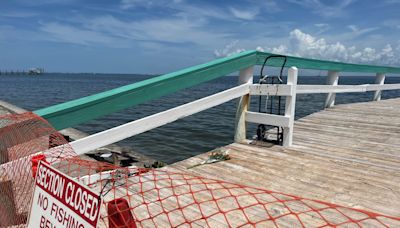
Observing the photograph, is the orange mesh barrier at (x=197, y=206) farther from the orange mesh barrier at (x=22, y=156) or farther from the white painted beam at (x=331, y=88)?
the white painted beam at (x=331, y=88)

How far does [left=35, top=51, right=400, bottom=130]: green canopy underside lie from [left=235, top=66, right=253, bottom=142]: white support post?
0.22 metres

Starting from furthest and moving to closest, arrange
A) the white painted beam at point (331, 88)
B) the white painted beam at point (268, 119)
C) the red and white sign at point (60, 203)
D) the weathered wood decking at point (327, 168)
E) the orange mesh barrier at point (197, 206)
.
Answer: the white painted beam at point (331, 88), the white painted beam at point (268, 119), the weathered wood decking at point (327, 168), the orange mesh barrier at point (197, 206), the red and white sign at point (60, 203)

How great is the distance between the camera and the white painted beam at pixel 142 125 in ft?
9.11

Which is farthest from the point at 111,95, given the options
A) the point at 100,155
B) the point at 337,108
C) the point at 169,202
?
the point at 337,108

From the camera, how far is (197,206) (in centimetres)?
276

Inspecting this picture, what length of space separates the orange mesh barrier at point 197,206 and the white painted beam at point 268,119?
1762 millimetres

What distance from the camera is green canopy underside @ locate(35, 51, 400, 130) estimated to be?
246 cm

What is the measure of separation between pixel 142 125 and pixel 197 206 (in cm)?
109

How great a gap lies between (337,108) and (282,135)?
527cm

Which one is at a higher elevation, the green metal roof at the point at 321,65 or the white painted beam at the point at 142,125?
the green metal roof at the point at 321,65

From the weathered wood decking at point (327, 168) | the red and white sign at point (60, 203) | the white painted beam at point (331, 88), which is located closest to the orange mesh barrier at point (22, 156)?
the red and white sign at point (60, 203)

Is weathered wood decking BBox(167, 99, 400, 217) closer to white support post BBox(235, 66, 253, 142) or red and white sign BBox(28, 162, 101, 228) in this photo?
white support post BBox(235, 66, 253, 142)

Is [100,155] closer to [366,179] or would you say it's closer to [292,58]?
[292,58]

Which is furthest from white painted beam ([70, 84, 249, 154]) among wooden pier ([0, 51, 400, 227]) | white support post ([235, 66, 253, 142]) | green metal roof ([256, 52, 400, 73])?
green metal roof ([256, 52, 400, 73])
